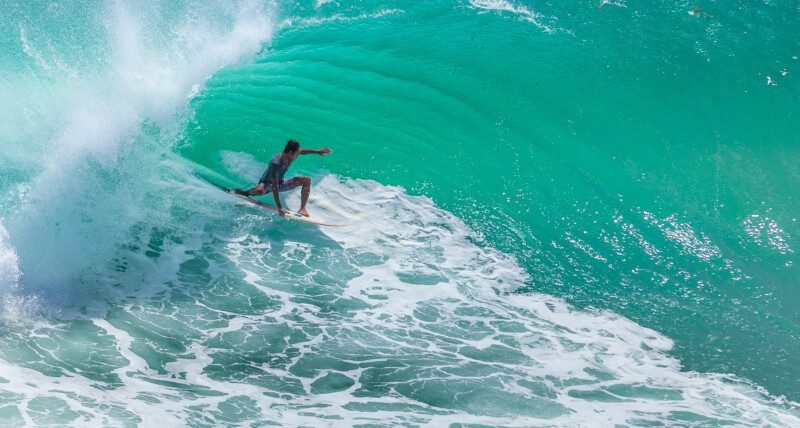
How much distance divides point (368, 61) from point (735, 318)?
8.76 metres

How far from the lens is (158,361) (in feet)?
28.3

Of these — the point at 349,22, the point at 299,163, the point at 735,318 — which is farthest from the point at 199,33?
the point at 735,318

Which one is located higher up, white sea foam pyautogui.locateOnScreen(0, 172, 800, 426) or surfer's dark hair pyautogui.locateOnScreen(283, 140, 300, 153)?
surfer's dark hair pyautogui.locateOnScreen(283, 140, 300, 153)

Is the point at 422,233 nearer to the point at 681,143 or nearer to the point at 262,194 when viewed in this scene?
the point at 262,194

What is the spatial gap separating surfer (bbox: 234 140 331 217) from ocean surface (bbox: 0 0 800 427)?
54cm

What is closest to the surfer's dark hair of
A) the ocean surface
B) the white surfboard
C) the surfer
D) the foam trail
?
the surfer

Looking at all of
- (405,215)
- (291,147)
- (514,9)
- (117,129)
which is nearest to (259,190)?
(291,147)

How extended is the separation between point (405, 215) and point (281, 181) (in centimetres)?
219

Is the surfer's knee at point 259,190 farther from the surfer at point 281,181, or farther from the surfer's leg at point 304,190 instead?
the surfer's leg at point 304,190

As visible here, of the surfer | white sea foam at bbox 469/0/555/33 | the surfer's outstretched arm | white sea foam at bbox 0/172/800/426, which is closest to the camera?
white sea foam at bbox 0/172/800/426

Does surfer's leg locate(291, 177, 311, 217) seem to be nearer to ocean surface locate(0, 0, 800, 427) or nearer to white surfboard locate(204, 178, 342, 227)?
white surfboard locate(204, 178, 342, 227)

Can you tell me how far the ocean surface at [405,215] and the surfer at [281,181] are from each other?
0.54 m

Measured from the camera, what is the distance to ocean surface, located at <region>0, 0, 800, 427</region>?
8477 mm

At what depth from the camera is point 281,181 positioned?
10633mm
